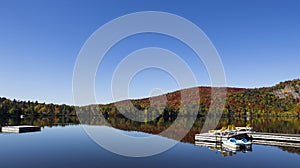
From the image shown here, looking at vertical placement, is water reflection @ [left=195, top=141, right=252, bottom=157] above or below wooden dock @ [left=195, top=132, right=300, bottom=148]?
below

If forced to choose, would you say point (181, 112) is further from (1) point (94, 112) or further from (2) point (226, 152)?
(2) point (226, 152)

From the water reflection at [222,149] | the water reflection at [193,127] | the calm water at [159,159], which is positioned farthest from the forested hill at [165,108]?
the calm water at [159,159]

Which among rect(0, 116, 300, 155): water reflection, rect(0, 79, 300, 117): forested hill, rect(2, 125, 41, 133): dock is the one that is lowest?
rect(0, 116, 300, 155): water reflection

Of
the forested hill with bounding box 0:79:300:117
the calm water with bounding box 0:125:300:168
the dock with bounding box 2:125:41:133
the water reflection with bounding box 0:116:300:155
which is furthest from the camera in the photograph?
the forested hill with bounding box 0:79:300:117

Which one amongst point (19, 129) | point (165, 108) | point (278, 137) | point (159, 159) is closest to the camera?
point (159, 159)

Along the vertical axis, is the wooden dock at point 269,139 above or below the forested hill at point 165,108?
below

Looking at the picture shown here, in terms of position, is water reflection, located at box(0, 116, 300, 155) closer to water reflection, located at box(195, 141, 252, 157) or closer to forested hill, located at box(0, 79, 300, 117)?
water reflection, located at box(195, 141, 252, 157)

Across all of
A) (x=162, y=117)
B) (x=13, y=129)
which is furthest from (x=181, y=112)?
(x=13, y=129)

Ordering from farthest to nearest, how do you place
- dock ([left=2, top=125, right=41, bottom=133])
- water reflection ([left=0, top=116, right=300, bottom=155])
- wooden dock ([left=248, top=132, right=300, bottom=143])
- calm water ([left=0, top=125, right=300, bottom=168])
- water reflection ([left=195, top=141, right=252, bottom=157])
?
dock ([left=2, top=125, right=41, bottom=133])
water reflection ([left=0, top=116, right=300, bottom=155])
wooden dock ([left=248, top=132, right=300, bottom=143])
water reflection ([left=195, top=141, right=252, bottom=157])
calm water ([left=0, top=125, right=300, bottom=168])

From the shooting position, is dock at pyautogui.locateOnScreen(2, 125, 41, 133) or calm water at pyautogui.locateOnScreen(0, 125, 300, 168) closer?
calm water at pyautogui.locateOnScreen(0, 125, 300, 168)

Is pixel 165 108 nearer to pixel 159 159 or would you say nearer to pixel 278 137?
pixel 278 137

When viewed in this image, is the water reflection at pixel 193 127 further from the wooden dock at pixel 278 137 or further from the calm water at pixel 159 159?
the calm water at pixel 159 159

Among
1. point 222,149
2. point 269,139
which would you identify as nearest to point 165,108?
point 269,139

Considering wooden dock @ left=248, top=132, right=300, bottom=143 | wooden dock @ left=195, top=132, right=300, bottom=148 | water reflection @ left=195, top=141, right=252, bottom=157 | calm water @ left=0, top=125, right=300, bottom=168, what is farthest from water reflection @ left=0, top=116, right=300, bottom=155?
calm water @ left=0, top=125, right=300, bottom=168
